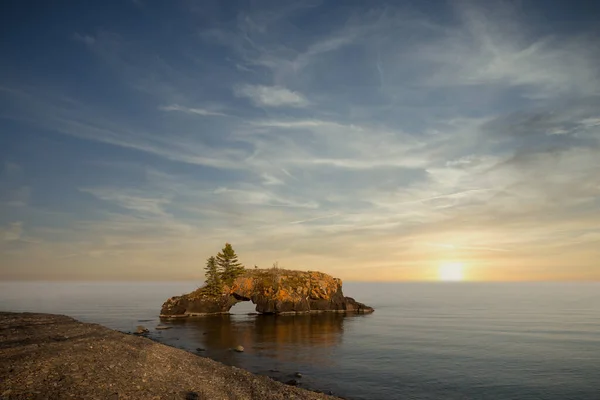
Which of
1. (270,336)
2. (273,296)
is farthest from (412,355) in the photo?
(273,296)

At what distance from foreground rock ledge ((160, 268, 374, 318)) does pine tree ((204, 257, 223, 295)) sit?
1.36m

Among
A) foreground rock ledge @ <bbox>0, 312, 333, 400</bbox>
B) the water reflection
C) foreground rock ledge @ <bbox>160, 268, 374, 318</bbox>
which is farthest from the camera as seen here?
foreground rock ledge @ <bbox>160, 268, 374, 318</bbox>

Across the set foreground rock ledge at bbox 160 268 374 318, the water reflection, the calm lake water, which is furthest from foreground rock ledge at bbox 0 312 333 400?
foreground rock ledge at bbox 160 268 374 318

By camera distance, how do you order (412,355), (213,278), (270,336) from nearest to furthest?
(412,355) < (270,336) < (213,278)

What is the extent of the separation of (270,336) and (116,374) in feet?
153

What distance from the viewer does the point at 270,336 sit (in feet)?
233

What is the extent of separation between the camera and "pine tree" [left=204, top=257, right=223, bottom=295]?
11288 centimetres

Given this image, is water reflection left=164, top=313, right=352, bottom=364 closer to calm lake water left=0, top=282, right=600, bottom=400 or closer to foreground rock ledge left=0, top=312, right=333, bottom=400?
calm lake water left=0, top=282, right=600, bottom=400

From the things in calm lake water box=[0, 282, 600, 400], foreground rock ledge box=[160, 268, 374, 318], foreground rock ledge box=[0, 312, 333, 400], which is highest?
foreground rock ledge box=[160, 268, 374, 318]

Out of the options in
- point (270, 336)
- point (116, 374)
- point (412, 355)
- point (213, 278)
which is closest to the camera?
point (116, 374)

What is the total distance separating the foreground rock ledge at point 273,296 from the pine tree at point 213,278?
1.36 m

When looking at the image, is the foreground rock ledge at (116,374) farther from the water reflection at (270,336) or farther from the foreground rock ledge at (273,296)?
the foreground rock ledge at (273,296)

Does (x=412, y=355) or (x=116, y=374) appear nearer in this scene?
(x=116, y=374)

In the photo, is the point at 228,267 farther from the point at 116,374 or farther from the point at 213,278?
the point at 116,374
